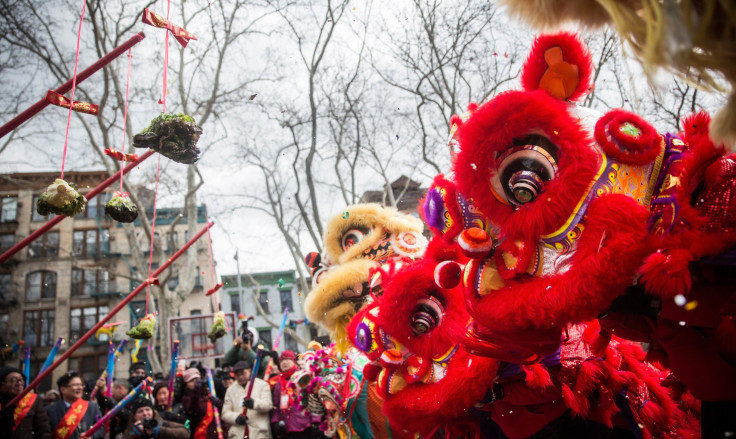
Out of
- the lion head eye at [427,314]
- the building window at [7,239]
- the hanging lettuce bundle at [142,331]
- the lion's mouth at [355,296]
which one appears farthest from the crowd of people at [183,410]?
the building window at [7,239]

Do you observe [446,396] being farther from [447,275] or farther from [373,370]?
[373,370]

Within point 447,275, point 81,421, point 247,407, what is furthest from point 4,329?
point 447,275

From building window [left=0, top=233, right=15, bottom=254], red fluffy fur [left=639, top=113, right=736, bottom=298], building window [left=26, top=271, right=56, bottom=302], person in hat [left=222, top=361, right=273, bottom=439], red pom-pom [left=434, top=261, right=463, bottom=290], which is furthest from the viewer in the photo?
building window [left=26, top=271, right=56, bottom=302]

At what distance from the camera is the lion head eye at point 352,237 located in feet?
15.5

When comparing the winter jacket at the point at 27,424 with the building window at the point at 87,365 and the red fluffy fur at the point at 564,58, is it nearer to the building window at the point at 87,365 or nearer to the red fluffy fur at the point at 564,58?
the red fluffy fur at the point at 564,58

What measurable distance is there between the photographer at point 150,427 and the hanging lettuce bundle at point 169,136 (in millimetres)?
3537

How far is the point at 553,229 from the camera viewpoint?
192 centimetres

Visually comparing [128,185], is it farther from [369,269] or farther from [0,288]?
[0,288]

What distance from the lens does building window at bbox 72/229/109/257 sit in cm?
2923

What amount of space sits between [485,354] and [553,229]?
60 centimetres

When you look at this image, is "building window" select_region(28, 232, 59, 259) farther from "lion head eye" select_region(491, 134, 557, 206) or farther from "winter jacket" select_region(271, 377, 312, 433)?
"lion head eye" select_region(491, 134, 557, 206)

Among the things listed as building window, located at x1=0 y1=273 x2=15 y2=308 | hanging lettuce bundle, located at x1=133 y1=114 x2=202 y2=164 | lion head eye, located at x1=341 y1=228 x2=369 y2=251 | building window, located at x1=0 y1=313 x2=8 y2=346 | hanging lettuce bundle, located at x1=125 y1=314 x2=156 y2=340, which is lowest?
hanging lettuce bundle, located at x1=125 y1=314 x2=156 y2=340

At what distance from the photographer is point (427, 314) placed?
9.55 ft

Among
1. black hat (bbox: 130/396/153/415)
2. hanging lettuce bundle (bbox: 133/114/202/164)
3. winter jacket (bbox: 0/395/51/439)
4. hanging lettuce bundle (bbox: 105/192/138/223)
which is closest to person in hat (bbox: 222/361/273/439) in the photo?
black hat (bbox: 130/396/153/415)
